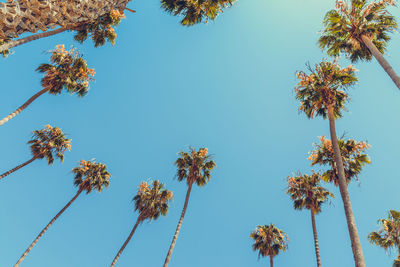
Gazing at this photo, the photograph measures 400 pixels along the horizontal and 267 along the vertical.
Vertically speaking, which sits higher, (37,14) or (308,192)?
(308,192)

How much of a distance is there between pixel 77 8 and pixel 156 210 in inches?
888

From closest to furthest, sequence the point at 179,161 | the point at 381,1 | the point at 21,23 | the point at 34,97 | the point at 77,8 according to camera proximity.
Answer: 1. the point at 21,23
2. the point at 77,8
3. the point at 381,1
4. the point at 34,97
5. the point at 179,161

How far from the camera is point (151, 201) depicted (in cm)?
2456

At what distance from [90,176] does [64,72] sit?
38.6ft

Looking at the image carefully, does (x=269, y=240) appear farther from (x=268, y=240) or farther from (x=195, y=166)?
(x=195, y=166)

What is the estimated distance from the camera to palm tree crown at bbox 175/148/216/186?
73.4 feet

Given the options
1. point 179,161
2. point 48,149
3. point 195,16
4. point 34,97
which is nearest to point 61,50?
point 34,97

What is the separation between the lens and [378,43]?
1428 cm

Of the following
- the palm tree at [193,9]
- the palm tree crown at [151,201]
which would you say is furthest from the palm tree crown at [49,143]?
the palm tree at [193,9]

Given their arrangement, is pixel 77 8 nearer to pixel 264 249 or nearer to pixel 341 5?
pixel 341 5

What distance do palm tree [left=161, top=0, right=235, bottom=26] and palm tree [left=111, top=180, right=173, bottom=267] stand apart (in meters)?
17.4

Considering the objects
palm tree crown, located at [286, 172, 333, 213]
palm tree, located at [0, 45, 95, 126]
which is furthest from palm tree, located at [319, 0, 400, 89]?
palm tree, located at [0, 45, 95, 126]

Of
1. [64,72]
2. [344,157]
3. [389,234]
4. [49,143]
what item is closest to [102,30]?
[64,72]

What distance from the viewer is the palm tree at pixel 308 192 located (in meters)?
20.6
